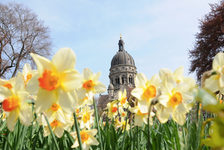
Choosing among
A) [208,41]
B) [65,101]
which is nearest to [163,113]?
[65,101]

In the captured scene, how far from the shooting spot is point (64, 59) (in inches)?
18.8

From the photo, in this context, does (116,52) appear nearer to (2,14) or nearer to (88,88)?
(2,14)

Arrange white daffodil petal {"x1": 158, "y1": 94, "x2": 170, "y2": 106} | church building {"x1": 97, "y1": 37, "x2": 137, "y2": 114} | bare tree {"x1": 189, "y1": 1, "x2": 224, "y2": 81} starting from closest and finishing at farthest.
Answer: white daffodil petal {"x1": 158, "y1": 94, "x2": 170, "y2": 106}
bare tree {"x1": 189, "y1": 1, "x2": 224, "y2": 81}
church building {"x1": 97, "y1": 37, "x2": 137, "y2": 114}

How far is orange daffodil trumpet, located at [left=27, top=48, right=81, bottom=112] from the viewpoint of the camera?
1.55 ft

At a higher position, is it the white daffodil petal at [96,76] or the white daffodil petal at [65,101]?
the white daffodil petal at [96,76]

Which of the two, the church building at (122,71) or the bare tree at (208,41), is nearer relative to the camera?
the bare tree at (208,41)

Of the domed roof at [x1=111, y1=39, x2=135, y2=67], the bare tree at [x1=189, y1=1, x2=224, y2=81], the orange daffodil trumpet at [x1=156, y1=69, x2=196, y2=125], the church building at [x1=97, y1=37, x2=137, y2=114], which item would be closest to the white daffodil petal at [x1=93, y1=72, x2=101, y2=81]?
the orange daffodil trumpet at [x1=156, y1=69, x2=196, y2=125]

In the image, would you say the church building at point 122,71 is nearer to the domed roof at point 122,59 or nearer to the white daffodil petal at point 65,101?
the domed roof at point 122,59

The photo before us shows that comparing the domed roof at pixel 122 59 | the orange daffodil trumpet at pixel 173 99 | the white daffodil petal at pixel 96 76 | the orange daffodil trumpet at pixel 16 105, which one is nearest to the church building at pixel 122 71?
the domed roof at pixel 122 59

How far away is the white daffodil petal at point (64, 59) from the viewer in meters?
0.47

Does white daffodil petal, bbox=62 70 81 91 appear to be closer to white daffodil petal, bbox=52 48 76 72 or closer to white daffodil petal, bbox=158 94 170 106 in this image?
white daffodil petal, bbox=52 48 76 72

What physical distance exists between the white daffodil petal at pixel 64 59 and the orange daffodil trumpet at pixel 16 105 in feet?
0.48

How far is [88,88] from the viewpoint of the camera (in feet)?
2.98

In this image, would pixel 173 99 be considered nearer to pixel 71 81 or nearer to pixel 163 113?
pixel 163 113
